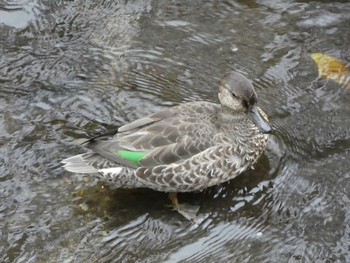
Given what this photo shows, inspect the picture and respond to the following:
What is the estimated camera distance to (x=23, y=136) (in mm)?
6508

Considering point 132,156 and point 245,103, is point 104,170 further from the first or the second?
point 245,103

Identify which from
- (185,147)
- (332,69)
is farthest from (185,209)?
(332,69)

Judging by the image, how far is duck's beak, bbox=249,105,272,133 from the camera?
19.6ft

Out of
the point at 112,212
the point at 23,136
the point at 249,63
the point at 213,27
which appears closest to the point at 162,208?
the point at 112,212

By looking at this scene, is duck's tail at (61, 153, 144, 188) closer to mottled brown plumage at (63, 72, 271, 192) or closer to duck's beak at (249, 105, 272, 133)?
mottled brown plumage at (63, 72, 271, 192)

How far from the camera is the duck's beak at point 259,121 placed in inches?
235

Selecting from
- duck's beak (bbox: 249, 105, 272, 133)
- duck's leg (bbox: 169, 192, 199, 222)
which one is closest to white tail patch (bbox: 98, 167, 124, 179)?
duck's leg (bbox: 169, 192, 199, 222)

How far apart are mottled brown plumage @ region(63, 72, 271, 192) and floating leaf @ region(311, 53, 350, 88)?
1.29 m

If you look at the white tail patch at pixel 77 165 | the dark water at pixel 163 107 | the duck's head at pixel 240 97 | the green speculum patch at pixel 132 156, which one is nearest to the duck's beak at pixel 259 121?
the duck's head at pixel 240 97

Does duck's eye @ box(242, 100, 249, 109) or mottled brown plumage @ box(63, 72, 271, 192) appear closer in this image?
mottled brown plumage @ box(63, 72, 271, 192)

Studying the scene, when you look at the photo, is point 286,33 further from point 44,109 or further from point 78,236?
point 78,236

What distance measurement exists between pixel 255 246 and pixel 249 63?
231 centimetres

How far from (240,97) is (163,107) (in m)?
1.04

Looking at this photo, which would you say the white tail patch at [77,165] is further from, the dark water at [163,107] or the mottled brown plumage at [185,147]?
the dark water at [163,107]
